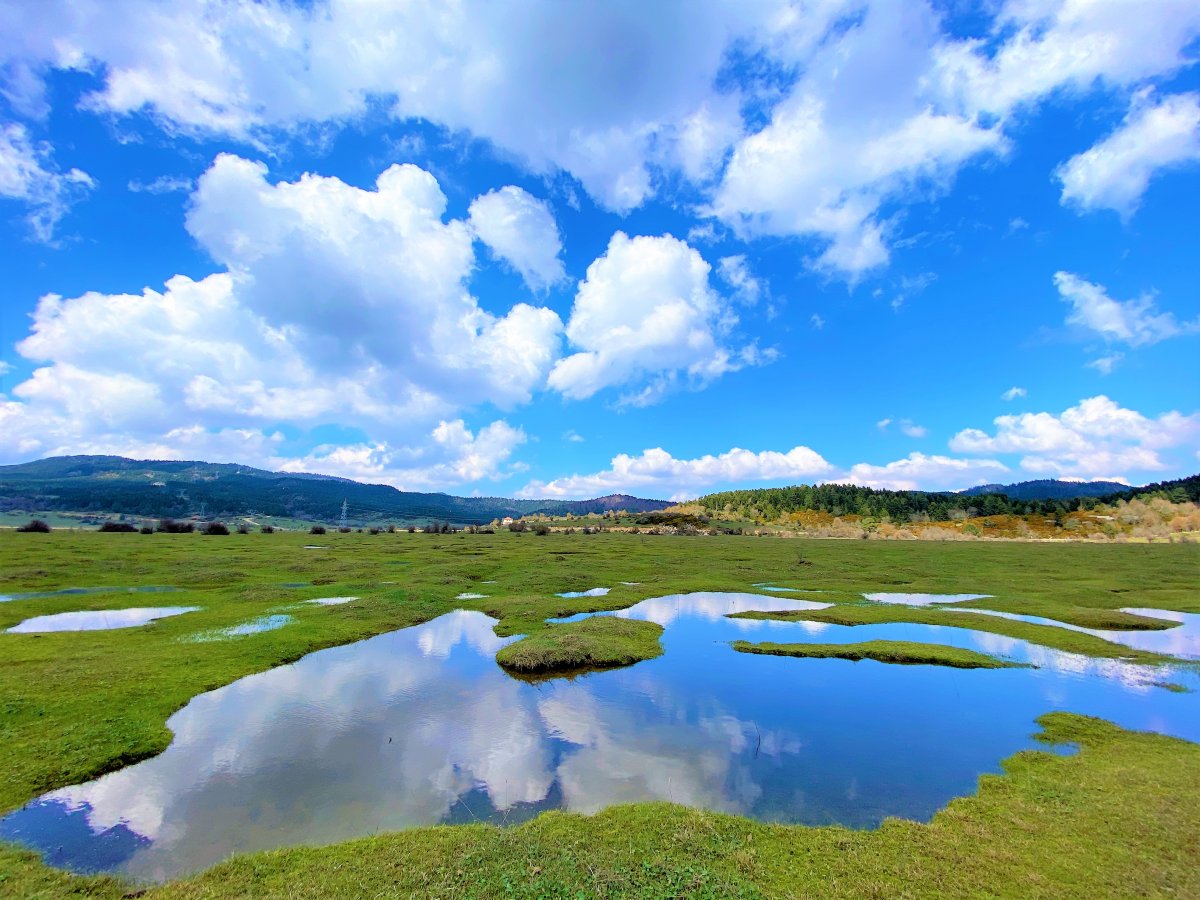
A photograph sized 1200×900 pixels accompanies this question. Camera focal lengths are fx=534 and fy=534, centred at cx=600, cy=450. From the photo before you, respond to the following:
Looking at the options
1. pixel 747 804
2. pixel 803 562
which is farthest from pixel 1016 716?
pixel 803 562

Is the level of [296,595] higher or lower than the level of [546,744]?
higher

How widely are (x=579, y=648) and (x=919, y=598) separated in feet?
113

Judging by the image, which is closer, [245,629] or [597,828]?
[597,828]

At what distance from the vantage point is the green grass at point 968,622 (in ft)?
86.9

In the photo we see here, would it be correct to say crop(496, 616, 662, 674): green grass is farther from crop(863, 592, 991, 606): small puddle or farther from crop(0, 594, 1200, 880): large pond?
crop(863, 592, 991, 606): small puddle

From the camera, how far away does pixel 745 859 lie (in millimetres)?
9773

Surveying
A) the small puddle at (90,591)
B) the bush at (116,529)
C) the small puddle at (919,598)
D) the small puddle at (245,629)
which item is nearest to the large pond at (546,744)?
the small puddle at (245,629)

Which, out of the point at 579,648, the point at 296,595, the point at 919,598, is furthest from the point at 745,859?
the point at 919,598

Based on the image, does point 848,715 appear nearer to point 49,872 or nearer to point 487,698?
point 487,698

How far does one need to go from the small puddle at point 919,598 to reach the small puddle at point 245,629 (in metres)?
41.4

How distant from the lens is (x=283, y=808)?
12094 mm

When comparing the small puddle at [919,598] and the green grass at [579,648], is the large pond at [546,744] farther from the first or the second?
the small puddle at [919,598]

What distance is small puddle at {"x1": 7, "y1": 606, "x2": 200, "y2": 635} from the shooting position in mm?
27750

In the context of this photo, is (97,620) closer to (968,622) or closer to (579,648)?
(579,648)
